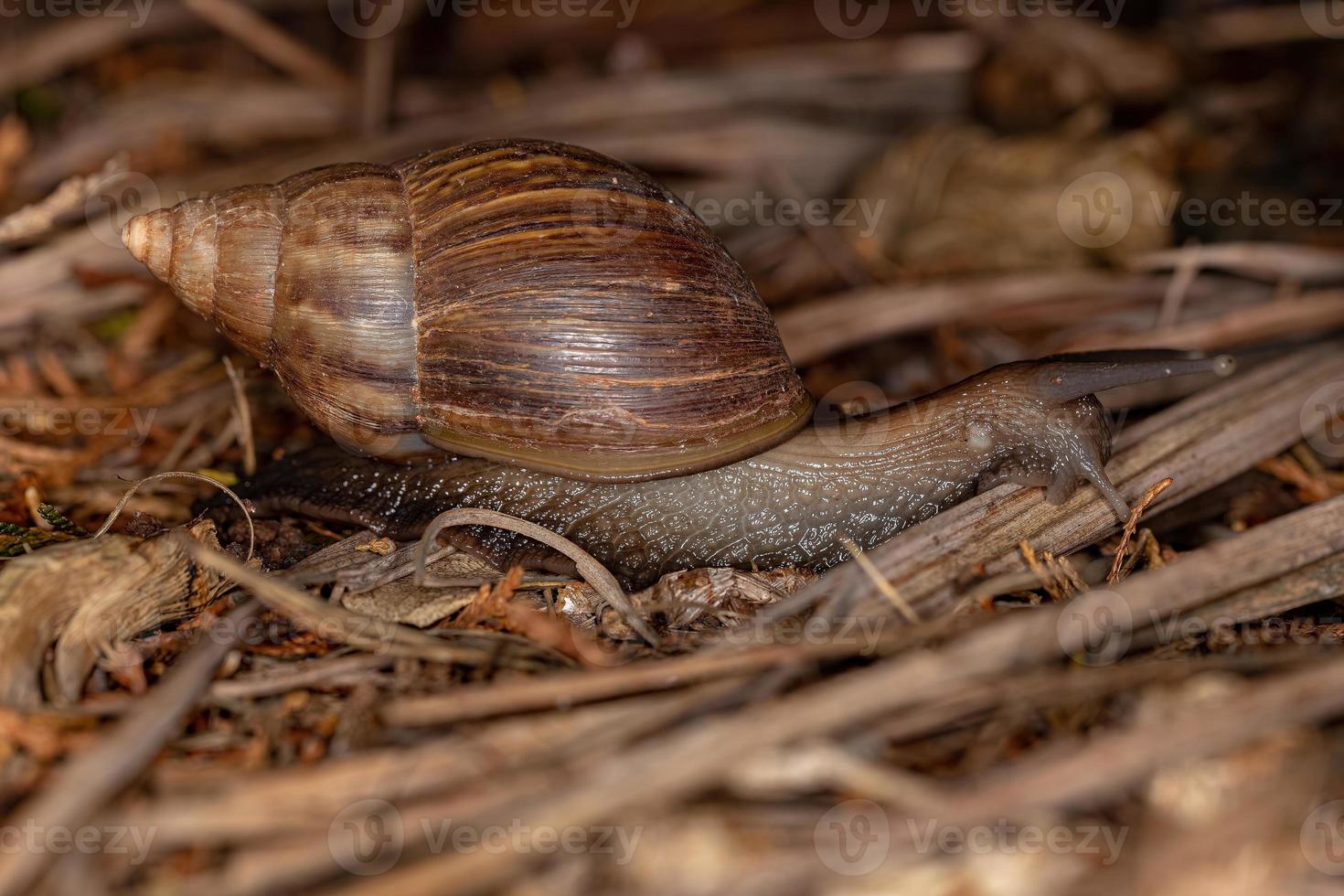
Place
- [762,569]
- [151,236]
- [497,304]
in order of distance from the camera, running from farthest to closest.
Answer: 1. [762,569]
2. [151,236]
3. [497,304]

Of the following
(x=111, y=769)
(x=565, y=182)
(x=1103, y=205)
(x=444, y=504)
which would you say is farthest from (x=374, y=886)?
(x=1103, y=205)

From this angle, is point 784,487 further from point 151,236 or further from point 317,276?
point 151,236

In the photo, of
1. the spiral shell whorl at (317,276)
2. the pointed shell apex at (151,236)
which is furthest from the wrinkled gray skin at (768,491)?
the pointed shell apex at (151,236)

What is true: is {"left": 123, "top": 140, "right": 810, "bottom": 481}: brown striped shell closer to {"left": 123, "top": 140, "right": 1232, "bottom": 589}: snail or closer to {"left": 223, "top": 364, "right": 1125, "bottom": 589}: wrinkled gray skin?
{"left": 123, "top": 140, "right": 1232, "bottom": 589}: snail

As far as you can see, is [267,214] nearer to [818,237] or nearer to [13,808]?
[13,808]

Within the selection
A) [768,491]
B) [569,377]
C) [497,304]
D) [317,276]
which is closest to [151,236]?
[317,276]

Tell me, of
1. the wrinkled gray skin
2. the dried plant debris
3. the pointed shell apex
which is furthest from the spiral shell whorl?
the dried plant debris

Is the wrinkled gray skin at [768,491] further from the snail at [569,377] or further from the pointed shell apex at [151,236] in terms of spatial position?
the pointed shell apex at [151,236]
